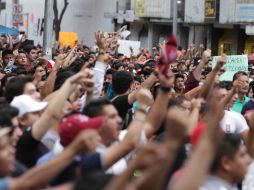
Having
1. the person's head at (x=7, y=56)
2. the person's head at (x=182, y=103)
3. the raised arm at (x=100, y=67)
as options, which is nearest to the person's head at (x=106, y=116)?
the person's head at (x=182, y=103)

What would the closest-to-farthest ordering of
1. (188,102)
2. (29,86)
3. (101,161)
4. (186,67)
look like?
(101,161)
(29,86)
(188,102)
(186,67)

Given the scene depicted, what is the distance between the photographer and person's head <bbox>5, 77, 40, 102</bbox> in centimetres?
771

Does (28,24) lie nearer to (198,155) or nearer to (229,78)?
(229,78)

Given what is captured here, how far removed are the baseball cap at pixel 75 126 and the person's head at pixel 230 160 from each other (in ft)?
2.71

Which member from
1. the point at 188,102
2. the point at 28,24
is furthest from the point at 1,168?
the point at 28,24

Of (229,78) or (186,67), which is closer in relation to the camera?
(229,78)

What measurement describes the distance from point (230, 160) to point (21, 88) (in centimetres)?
300

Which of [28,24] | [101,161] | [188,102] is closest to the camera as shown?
[101,161]

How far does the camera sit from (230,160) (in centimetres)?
534

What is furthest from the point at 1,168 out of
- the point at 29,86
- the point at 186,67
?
the point at 186,67

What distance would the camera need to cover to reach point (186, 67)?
17.9 m

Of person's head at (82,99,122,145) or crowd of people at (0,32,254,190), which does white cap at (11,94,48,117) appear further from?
person's head at (82,99,122,145)

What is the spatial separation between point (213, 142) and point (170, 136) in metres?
0.25

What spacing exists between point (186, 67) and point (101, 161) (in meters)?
12.5
